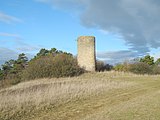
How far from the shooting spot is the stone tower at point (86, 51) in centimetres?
3484

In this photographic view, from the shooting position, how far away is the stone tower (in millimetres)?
34844

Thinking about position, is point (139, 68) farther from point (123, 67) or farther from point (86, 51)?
point (86, 51)

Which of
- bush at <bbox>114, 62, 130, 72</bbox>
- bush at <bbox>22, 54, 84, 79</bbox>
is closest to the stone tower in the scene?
bush at <bbox>22, 54, 84, 79</bbox>

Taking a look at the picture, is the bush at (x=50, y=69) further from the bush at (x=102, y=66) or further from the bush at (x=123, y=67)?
the bush at (x=123, y=67)

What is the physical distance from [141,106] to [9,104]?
5.49 meters

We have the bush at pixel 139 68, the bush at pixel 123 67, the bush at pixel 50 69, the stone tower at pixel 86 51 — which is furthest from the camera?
the bush at pixel 123 67

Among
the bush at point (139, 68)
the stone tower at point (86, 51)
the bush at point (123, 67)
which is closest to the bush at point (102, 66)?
the bush at point (123, 67)

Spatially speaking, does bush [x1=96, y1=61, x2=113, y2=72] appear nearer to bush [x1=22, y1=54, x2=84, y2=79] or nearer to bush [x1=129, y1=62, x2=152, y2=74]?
bush [x1=129, y1=62, x2=152, y2=74]

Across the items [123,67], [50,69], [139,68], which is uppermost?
[123,67]

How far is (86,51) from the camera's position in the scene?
3481 centimetres

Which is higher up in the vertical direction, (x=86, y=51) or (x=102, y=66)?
(x=86, y=51)

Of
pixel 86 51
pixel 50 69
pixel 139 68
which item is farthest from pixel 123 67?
pixel 50 69

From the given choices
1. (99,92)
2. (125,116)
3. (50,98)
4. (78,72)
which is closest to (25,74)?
(78,72)

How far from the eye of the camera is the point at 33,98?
40.8 feet
